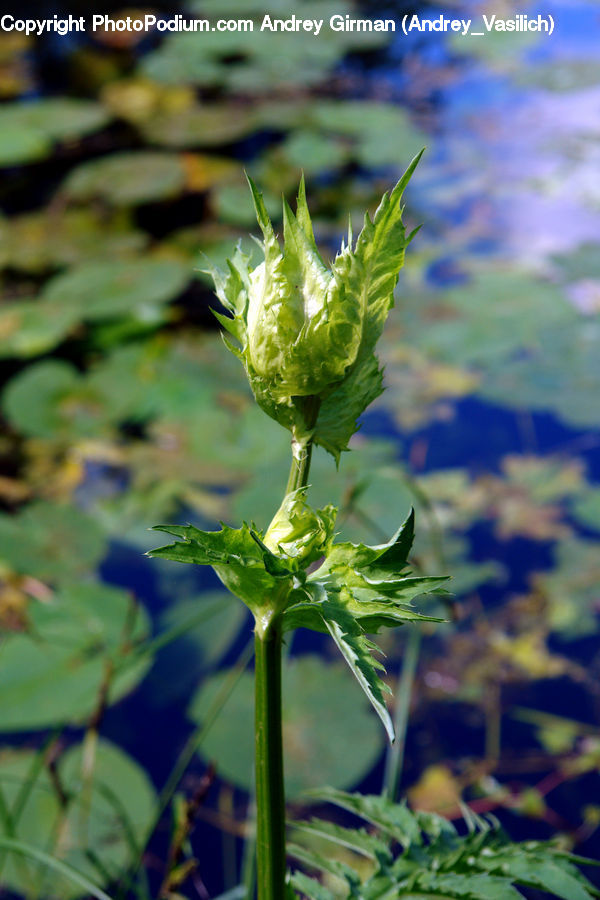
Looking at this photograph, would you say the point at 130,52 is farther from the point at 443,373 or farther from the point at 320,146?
the point at 443,373

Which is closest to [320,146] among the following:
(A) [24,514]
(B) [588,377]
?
(B) [588,377]

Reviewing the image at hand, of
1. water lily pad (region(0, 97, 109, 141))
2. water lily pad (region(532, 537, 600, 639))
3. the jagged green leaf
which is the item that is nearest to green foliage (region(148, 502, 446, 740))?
the jagged green leaf

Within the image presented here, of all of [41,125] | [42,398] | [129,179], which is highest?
[41,125]

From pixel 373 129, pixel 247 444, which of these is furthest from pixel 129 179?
pixel 247 444

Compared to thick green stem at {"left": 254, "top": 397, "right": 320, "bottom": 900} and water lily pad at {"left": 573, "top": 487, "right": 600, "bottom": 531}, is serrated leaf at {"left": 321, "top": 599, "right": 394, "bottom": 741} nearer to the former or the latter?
thick green stem at {"left": 254, "top": 397, "right": 320, "bottom": 900}

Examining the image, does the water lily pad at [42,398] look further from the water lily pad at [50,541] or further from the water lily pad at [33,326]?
the water lily pad at [50,541]

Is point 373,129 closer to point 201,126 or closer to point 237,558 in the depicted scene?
point 201,126
